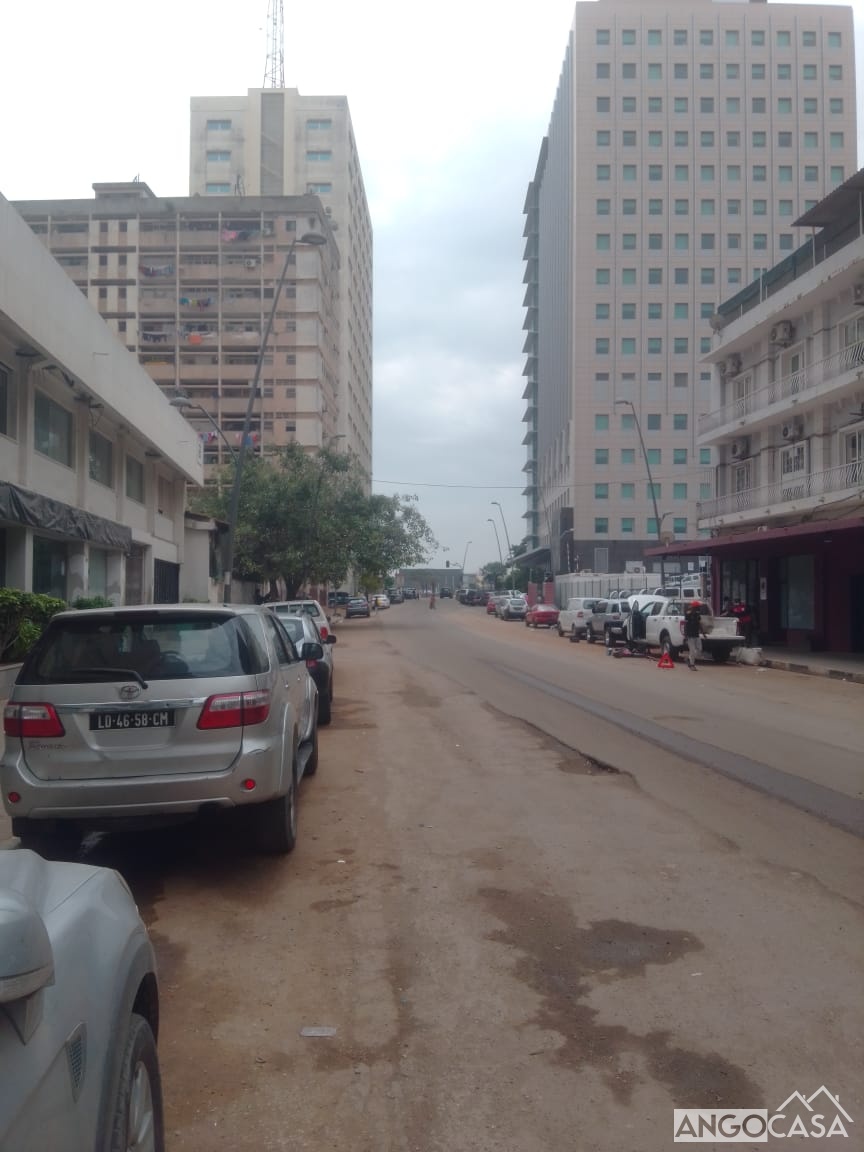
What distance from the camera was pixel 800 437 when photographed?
34.1 meters

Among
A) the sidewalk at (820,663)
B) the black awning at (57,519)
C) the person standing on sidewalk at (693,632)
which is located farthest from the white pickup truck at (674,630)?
the black awning at (57,519)

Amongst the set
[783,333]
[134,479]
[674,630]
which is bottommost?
[674,630]

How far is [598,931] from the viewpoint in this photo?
5.30 m

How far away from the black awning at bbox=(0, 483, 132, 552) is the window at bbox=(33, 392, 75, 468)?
1.30 meters

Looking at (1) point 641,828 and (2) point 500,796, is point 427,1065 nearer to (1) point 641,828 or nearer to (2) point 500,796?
(1) point 641,828

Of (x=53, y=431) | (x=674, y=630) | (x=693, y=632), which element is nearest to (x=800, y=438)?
(x=674, y=630)

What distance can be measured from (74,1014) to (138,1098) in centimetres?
56

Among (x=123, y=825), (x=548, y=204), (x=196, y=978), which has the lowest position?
(x=196, y=978)

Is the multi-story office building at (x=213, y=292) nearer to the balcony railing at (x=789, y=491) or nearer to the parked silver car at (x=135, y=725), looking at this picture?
the balcony railing at (x=789, y=491)

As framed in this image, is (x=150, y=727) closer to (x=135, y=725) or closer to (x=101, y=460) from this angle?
(x=135, y=725)

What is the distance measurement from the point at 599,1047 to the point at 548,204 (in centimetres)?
10453

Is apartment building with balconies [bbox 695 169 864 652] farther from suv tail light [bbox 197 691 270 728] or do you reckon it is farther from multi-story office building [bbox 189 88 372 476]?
multi-story office building [bbox 189 88 372 476]

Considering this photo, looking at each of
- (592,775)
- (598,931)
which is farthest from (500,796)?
(598,931)

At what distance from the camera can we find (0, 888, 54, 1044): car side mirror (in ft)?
6.61
